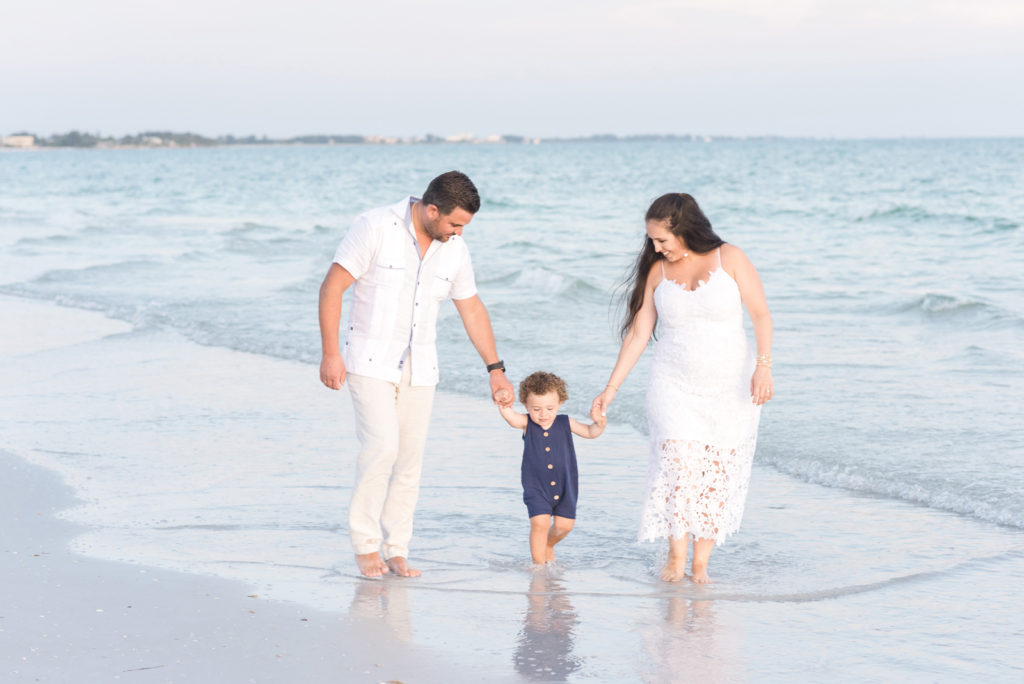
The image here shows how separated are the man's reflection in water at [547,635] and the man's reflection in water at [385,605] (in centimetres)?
45

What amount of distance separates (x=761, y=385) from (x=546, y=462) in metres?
1.03

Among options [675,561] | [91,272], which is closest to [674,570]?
[675,561]

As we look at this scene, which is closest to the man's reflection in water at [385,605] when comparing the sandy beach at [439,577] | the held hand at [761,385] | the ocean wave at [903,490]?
the sandy beach at [439,577]

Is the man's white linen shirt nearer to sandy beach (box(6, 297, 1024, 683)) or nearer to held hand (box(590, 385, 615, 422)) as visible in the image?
held hand (box(590, 385, 615, 422))

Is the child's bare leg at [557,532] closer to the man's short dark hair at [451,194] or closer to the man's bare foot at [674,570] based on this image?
the man's bare foot at [674,570]

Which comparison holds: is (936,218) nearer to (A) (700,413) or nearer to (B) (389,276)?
(A) (700,413)

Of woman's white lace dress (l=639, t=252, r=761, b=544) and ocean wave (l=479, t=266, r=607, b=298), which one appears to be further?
ocean wave (l=479, t=266, r=607, b=298)

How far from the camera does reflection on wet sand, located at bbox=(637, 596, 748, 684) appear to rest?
383 cm

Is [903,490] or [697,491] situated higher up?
[697,491]

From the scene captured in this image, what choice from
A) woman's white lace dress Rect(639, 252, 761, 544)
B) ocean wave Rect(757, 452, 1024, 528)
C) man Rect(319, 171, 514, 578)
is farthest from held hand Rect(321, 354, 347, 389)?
ocean wave Rect(757, 452, 1024, 528)

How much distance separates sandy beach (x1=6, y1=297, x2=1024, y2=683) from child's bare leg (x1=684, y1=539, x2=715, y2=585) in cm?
9

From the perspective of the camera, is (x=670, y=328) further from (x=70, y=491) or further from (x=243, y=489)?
(x=70, y=491)

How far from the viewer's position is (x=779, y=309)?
1369cm

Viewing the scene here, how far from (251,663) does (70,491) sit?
2806mm
